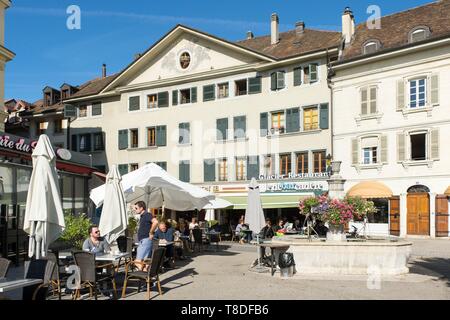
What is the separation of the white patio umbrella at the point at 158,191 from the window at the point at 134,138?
1812cm

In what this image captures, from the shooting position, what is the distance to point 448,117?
2453cm

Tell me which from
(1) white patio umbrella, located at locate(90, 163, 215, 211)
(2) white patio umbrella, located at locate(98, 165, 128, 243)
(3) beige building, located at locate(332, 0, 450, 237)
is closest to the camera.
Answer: (2) white patio umbrella, located at locate(98, 165, 128, 243)

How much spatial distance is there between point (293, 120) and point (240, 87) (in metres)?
4.62

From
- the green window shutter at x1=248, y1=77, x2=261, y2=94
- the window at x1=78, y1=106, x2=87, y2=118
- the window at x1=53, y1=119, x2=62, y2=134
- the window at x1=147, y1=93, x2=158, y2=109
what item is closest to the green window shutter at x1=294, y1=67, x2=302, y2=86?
the green window shutter at x1=248, y1=77, x2=261, y2=94

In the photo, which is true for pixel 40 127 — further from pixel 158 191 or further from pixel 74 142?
pixel 158 191

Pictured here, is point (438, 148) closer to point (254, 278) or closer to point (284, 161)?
point (284, 161)

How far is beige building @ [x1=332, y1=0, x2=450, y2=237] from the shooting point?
24828 mm

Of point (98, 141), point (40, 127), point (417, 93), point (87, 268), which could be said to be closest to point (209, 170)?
point (98, 141)

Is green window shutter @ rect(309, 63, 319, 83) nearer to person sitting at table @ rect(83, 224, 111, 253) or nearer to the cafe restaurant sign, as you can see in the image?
the cafe restaurant sign

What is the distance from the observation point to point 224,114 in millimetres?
32469

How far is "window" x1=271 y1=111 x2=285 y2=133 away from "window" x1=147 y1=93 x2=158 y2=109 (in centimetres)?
869

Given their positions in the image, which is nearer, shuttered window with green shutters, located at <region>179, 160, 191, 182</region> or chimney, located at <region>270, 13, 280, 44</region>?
shuttered window with green shutters, located at <region>179, 160, 191, 182</region>

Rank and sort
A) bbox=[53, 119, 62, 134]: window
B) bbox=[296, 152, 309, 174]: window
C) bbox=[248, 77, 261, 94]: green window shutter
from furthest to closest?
bbox=[53, 119, 62, 134]: window → bbox=[248, 77, 261, 94]: green window shutter → bbox=[296, 152, 309, 174]: window

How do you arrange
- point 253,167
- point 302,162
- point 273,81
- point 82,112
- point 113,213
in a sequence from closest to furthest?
point 113,213 < point 302,162 < point 273,81 < point 253,167 < point 82,112
